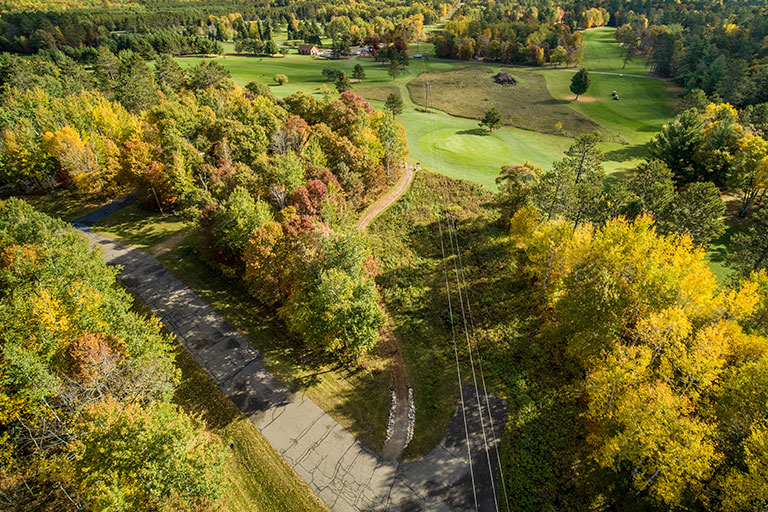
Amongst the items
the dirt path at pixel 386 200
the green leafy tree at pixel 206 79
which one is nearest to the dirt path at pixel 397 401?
the dirt path at pixel 386 200

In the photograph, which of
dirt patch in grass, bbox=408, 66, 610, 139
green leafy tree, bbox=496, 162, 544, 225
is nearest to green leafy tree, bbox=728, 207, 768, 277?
green leafy tree, bbox=496, 162, 544, 225

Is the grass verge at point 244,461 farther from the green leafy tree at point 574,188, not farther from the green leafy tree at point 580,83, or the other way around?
the green leafy tree at point 580,83

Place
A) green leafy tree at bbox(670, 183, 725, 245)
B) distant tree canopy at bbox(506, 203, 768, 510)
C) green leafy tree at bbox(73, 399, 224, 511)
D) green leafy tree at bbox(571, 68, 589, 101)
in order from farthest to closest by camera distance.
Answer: green leafy tree at bbox(571, 68, 589, 101) < green leafy tree at bbox(670, 183, 725, 245) < distant tree canopy at bbox(506, 203, 768, 510) < green leafy tree at bbox(73, 399, 224, 511)

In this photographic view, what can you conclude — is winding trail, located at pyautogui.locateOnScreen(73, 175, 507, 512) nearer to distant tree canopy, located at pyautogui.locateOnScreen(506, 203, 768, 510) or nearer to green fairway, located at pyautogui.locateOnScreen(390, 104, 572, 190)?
distant tree canopy, located at pyautogui.locateOnScreen(506, 203, 768, 510)

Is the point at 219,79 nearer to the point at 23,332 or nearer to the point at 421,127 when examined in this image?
the point at 421,127

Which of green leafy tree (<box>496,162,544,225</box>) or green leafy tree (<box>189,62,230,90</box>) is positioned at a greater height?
green leafy tree (<box>189,62,230,90</box>)

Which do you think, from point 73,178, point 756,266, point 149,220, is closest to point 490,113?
point 756,266
